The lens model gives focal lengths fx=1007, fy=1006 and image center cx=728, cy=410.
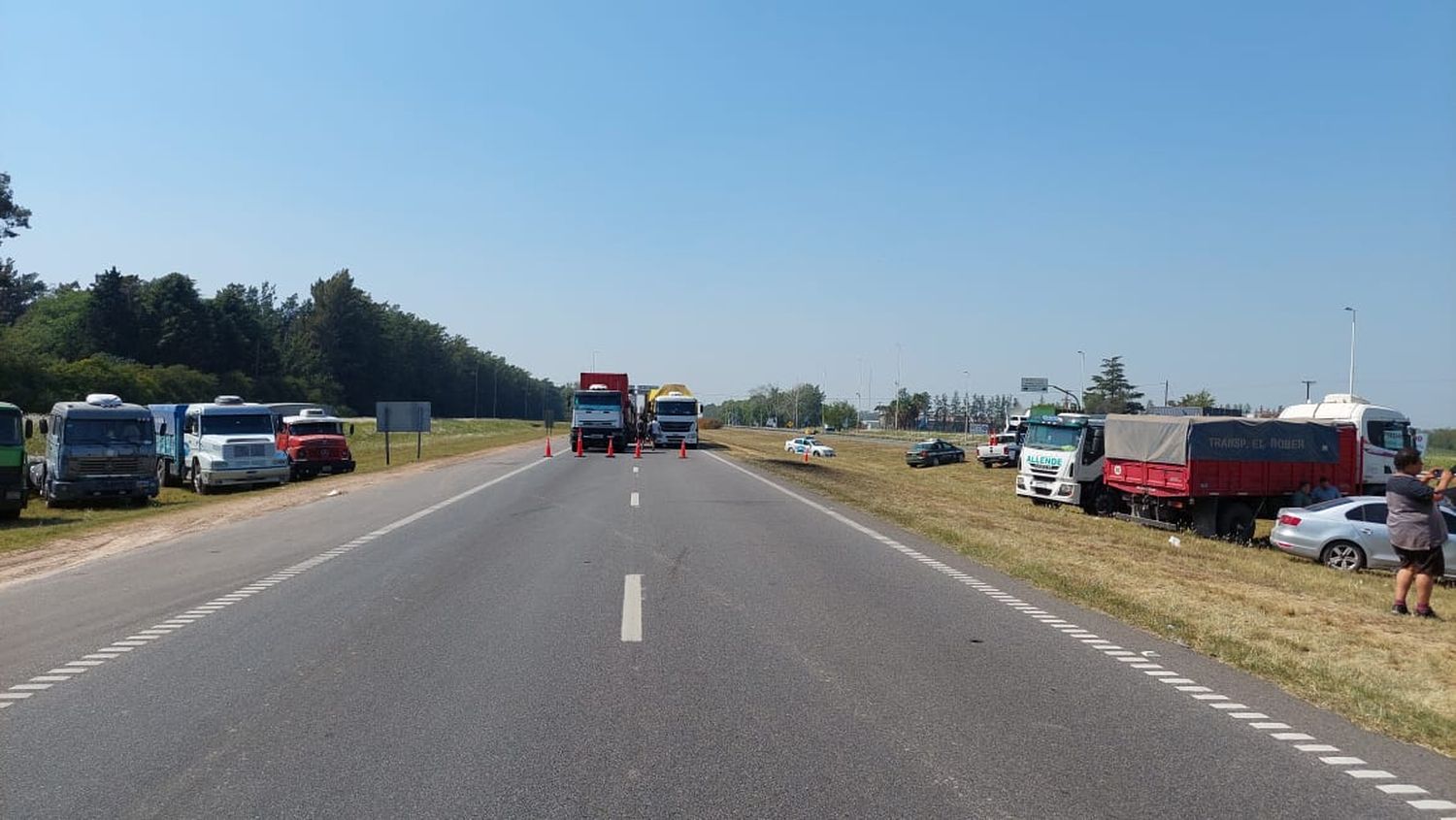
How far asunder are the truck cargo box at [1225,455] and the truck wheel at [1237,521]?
439 mm

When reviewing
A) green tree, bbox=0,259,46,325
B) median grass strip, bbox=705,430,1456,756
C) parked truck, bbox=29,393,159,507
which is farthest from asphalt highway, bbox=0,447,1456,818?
green tree, bbox=0,259,46,325

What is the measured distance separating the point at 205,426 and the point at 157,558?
65.8 ft

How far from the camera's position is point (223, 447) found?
31.4 m

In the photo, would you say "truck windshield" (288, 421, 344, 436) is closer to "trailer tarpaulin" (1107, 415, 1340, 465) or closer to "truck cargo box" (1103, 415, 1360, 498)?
"truck cargo box" (1103, 415, 1360, 498)

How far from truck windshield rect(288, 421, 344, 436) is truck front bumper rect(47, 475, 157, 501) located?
1187cm

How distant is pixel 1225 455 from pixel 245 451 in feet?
92.1

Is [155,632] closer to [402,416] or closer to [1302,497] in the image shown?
[1302,497]

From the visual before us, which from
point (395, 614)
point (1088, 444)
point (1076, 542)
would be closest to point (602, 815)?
point (395, 614)

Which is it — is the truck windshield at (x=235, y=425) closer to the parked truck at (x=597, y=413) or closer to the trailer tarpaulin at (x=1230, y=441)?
the parked truck at (x=597, y=413)

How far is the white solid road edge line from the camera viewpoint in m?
8.57

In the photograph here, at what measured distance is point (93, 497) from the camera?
26438 millimetres

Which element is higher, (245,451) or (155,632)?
(245,451)

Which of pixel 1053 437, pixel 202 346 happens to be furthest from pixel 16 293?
pixel 1053 437

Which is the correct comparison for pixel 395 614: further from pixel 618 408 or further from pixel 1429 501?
pixel 618 408
